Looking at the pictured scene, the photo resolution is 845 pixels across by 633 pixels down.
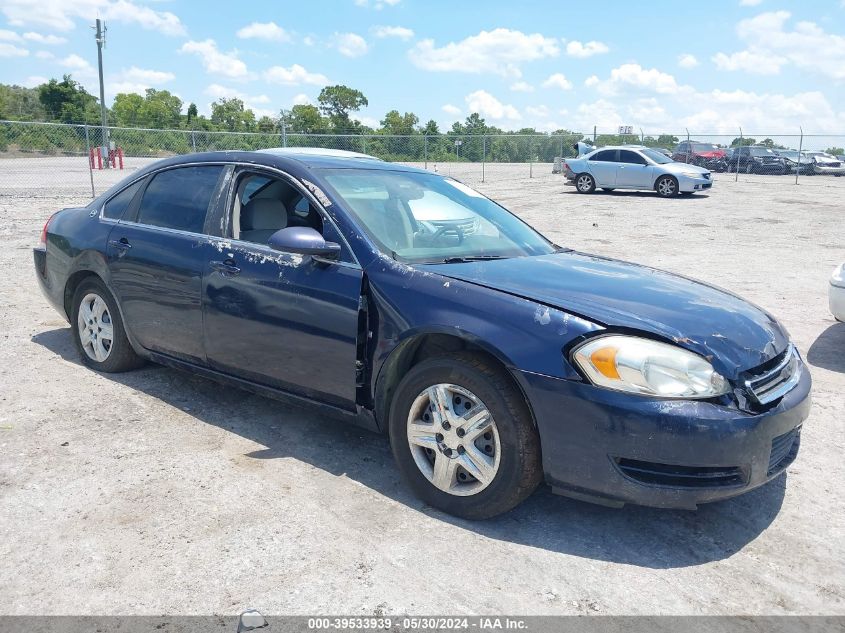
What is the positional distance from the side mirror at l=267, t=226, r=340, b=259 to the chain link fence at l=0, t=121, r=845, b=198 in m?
16.6

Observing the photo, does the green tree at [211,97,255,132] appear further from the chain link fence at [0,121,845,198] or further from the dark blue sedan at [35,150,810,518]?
the dark blue sedan at [35,150,810,518]

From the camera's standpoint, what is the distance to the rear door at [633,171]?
22.8 metres

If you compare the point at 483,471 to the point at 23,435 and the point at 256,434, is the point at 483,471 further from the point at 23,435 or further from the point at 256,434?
the point at 23,435

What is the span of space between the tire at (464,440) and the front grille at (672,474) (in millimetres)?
392

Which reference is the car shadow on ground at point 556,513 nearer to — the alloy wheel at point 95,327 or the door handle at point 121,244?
the alloy wheel at point 95,327

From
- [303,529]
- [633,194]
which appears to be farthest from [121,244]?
[633,194]

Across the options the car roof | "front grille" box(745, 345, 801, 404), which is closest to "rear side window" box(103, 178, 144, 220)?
the car roof

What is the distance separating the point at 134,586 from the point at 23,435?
1900mm

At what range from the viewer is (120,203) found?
5.21 metres

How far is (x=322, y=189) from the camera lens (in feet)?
13.3

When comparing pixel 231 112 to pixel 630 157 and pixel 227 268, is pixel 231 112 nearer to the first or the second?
pixel 630 157

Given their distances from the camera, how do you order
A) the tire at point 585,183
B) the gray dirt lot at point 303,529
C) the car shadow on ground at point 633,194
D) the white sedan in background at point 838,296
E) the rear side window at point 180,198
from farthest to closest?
the tire at point 585,183, the car shadow on ground at point 633,194, the white sedan in background at point 838,296, the rear side window at point 180,198, the gray dirt lot at point 303,529

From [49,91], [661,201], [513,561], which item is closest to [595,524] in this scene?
→ [513,561]

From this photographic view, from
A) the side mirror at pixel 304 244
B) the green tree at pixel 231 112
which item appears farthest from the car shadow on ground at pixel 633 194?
the green tree at pixel 231 112
